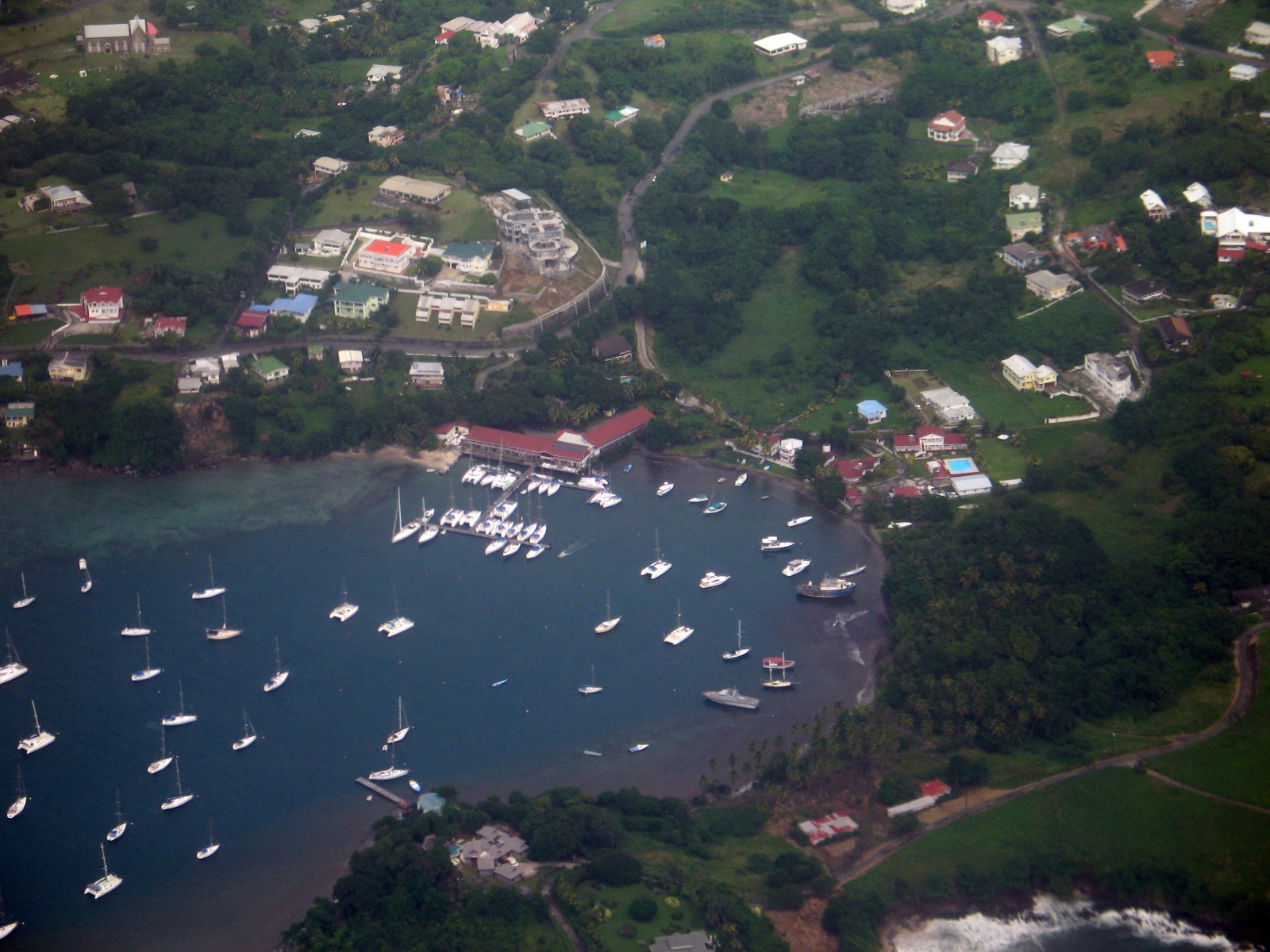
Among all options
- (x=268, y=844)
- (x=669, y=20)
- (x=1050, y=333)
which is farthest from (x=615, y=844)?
(x=669, y=20)

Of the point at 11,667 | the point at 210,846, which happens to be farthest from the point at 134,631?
the point at 210,846

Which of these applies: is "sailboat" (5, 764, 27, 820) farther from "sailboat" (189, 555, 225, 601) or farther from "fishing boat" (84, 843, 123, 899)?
"sailboat" (189, 555, 225, 601)

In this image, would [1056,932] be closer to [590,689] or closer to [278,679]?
[590,689]

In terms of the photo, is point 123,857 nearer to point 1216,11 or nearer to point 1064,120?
point 1064,120

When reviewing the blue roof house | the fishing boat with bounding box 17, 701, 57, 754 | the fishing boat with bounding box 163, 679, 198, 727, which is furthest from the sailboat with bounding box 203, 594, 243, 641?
the blue roof house

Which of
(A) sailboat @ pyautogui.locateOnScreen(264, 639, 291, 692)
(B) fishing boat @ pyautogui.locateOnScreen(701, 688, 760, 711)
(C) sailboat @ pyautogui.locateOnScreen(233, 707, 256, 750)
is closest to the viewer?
(C) sailboat @ pyautogui.locateOnScreen(233, 707, 256, 750)
